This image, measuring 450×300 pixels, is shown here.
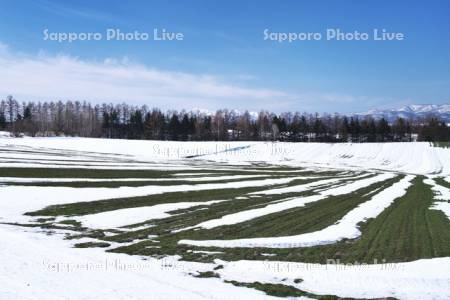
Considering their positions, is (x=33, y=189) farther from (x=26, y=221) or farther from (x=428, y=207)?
(x=428, y=207)

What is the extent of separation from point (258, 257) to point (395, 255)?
4990mm

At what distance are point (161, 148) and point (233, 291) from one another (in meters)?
120

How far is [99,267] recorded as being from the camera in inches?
520

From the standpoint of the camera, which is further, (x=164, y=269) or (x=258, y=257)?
(x=258, y=257)

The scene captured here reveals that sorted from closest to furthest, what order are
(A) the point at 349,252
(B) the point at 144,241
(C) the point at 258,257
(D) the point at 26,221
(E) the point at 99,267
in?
(E) the point at 99,267 < (C) the point at 258,257 < (A) the point at 349,252 < (B) the point at 144,241 < (D) the point at 26,221

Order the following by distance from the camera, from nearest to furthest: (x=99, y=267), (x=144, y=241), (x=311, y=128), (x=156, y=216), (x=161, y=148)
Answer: (x=99, y=267) < (x=144, y=241) < (x=156, y=216) < (x=161, y=148) < (x=311, y=128)

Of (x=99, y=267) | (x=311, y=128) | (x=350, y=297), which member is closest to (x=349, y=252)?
(x=350, y=297)

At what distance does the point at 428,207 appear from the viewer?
1168 inches

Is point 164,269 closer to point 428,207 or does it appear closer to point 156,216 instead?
point 156,216

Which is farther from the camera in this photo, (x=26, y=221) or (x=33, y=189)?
(x=33, y=189)

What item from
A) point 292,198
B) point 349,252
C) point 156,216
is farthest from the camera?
point 292,198

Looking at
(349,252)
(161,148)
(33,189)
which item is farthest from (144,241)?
(161,148)

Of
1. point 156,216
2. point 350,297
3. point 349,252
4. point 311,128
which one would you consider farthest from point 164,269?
point 311,128

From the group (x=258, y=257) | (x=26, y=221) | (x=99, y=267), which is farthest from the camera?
(x=26, y=221)
